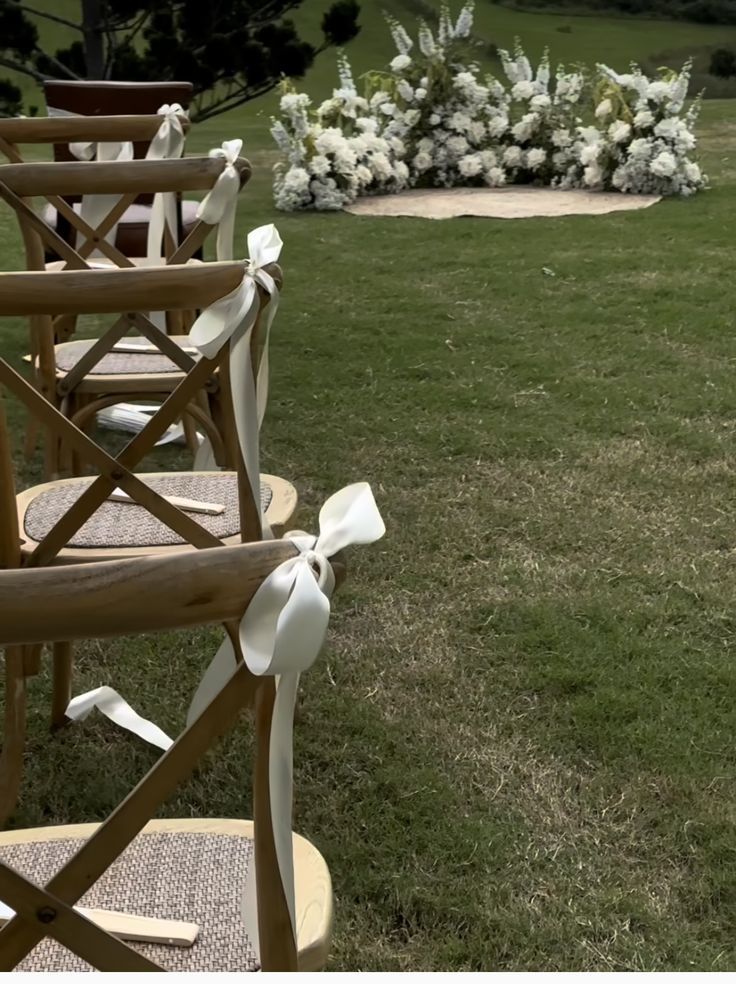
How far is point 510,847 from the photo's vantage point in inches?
78.9

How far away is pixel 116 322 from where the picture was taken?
2.57 meters

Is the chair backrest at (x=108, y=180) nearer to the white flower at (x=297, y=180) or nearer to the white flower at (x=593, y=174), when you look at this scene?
the white flower at (x=297, y=180)

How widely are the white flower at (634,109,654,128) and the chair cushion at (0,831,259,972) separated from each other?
7.61 metres

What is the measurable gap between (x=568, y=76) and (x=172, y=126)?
632cm

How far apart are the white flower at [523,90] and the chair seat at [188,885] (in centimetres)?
822

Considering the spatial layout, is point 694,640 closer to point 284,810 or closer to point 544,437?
point 544,437

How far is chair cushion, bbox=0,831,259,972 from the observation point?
1157 millimetres

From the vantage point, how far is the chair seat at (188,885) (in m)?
1.16

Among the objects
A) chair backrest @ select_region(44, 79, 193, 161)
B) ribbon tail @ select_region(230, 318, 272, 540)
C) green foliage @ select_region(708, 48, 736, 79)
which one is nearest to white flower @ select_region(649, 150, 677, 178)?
chair backrest @ select_region(44, 79, 193, 161)

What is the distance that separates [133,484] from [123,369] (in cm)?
129

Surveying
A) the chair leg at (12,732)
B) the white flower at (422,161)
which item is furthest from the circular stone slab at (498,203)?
the chair leg at (12,732)

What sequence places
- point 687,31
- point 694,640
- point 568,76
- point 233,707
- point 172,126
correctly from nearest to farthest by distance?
point 233,707 → point 694,640 → point 172,126 → point 568,76 → point 687,31

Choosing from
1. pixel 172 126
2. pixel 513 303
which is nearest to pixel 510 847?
pixel 172 126

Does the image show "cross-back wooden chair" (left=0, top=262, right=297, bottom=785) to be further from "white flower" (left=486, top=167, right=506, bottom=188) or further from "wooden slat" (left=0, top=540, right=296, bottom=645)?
"white flower" (left=486, top=167, right=506, bottom=188)
